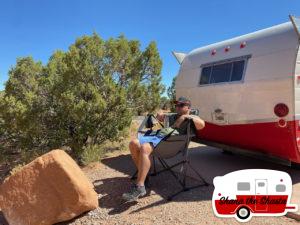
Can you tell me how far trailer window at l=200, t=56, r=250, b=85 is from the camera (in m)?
5.81

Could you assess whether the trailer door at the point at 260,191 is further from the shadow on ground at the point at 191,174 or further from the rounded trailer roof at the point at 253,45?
the rounded trailer roof at the point at 253,45

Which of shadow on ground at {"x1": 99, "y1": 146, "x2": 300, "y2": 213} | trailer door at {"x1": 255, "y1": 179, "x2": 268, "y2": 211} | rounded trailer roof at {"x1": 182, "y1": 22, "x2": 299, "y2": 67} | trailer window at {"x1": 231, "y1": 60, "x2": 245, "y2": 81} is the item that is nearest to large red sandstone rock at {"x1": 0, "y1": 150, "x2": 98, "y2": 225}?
shadow on ground at {"x1": 99, "y1": 146, "x2": 300, "y2": 213}

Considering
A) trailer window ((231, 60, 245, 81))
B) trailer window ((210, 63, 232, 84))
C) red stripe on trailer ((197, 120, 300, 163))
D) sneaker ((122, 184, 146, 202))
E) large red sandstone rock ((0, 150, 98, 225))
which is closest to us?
large red sandstone rock ((0, 150, 98, 225))

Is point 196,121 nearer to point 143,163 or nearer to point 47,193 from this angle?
point 143,163

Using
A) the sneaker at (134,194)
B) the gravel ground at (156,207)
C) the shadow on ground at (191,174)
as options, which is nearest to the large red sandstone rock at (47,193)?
the gravel ground at (156,207)

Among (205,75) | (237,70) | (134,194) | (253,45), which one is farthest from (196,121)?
(205,75)

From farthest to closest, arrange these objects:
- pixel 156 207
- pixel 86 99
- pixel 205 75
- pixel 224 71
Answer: pixel 86 99 → pixel 205 75 → pixel 224 71 → pixel 156 207

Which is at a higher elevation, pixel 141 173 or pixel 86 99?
pixel 86 99

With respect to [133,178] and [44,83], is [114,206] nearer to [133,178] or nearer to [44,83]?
[133,178]

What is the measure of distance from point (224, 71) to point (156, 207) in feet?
9.22

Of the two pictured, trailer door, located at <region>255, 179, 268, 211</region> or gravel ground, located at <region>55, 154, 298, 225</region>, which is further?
gravel ground, located at <region>55, 154, 298, 225</region>

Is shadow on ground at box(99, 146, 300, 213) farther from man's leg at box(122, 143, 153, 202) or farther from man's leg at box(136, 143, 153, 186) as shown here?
man's leg at box(136, 143, 153, 186)

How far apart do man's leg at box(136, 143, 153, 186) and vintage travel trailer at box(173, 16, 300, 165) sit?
6.17 feet

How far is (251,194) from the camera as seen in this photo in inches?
156
